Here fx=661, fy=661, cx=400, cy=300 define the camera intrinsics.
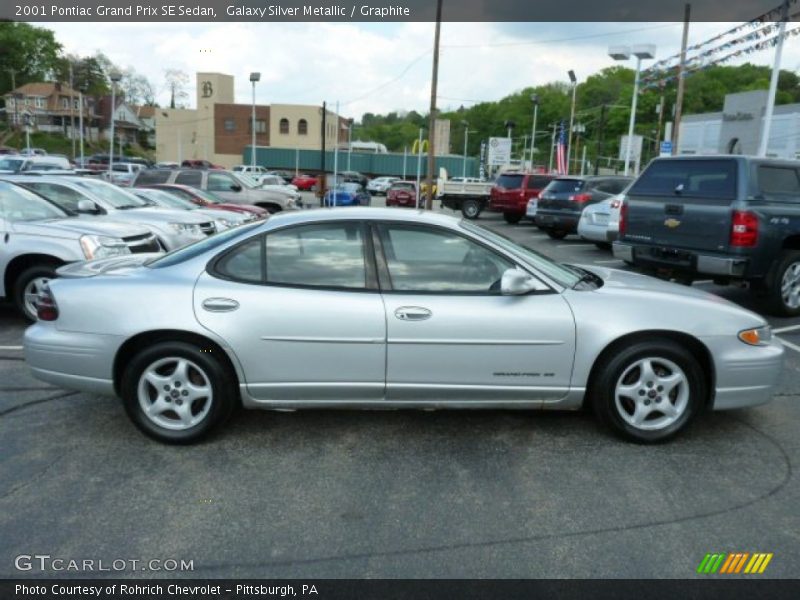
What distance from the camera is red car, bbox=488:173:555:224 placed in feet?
73.0

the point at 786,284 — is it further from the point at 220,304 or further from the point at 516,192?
the point at 516,192

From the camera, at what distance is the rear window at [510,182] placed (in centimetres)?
2254

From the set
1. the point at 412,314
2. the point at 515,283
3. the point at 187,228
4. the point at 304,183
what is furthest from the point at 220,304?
the point at 304,183

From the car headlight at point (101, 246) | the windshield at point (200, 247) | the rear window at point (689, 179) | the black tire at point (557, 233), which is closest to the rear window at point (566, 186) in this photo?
the black tire at point (557, 233)

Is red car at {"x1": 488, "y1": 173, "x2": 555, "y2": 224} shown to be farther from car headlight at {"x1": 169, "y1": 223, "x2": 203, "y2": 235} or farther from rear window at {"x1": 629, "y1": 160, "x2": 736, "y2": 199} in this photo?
car headlight at {"x1": 169, "y1": 223, "x2": 203, "y2": 235}

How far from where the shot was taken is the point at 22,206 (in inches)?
290

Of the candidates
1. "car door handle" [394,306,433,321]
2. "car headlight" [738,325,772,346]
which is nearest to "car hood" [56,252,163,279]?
"car door handle" [394,306,433,321]

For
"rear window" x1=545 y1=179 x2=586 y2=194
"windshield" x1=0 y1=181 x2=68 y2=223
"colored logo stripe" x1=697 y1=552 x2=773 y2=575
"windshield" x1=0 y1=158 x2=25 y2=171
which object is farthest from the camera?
"windshield" x1=0 y1=158 x2=25 y2=171

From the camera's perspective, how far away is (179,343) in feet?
13.0

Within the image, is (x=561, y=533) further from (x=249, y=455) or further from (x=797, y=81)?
(x=797, y=81)

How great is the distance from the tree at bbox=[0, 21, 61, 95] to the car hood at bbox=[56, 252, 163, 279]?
362 ft

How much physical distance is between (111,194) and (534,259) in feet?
28.4

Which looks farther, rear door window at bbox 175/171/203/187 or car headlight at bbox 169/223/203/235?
rear door window at bbox 175/171/203/187

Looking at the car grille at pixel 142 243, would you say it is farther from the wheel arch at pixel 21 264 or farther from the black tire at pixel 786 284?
the black tire at pixel 786 284
